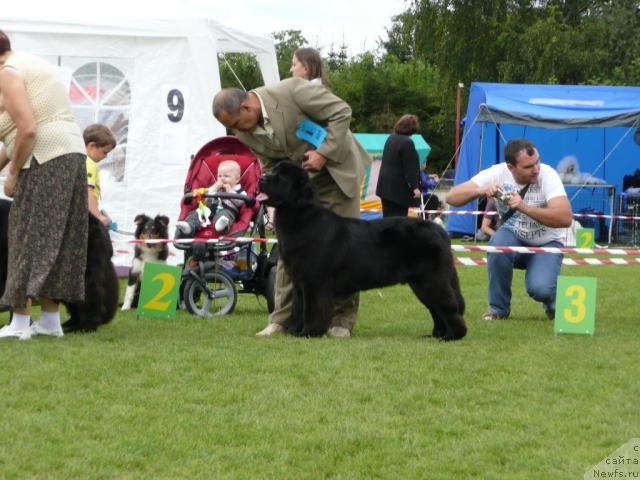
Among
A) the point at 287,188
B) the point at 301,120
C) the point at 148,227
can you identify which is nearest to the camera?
the point at 287,188

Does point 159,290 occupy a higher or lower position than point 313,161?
lower

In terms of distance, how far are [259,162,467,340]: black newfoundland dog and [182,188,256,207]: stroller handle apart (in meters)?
1.40

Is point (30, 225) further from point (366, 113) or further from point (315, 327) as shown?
point (366, 113)

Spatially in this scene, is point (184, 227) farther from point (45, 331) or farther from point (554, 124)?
point (554, 124)

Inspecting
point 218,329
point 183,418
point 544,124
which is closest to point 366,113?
point 544,124

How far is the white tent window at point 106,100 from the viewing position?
10.1 m

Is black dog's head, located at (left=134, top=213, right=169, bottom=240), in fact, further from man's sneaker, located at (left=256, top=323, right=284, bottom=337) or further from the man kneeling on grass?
the man kneeling on grass

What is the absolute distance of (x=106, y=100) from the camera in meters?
10.1

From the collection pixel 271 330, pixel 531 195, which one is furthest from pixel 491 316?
pixel 271 330

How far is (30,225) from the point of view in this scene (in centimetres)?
545

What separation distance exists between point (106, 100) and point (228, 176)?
2.82m

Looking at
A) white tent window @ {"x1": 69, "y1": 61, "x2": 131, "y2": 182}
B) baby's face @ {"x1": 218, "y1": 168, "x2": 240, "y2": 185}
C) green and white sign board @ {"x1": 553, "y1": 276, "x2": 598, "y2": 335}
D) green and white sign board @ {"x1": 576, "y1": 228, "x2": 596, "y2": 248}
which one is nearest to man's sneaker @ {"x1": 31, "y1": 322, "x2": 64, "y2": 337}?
baby's face @ {"x1": 218, "y1": 168, "x2": 240, "y2": 185}

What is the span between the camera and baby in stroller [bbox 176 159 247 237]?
7.46 m

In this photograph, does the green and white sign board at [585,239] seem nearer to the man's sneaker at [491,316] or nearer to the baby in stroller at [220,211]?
the man's sneaker at [491,316]
